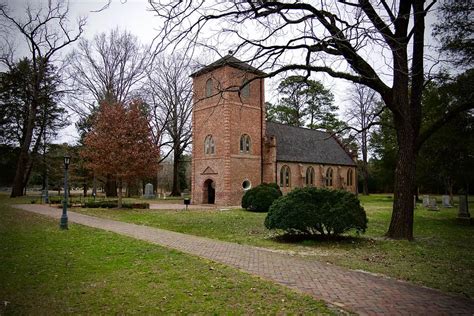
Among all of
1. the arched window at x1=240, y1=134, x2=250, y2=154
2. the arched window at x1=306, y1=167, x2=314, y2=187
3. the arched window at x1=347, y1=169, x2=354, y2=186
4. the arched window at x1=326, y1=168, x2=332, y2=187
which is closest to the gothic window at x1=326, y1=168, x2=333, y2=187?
the arched window at x1=326, y1=168, x2=332, y2=187

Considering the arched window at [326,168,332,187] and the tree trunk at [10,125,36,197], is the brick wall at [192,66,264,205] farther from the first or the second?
the tree trunk at [10,125,36,197]

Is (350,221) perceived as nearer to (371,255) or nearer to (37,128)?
(371,255)

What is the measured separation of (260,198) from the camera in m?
24.1

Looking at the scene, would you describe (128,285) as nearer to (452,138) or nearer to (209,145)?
(452,138)

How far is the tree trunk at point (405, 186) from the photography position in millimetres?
11938

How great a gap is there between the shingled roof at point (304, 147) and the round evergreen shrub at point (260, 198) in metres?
8.48

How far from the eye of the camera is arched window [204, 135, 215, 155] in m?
30.4

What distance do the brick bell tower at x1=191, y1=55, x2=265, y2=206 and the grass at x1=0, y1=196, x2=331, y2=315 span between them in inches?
767

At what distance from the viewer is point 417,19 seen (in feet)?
36.6

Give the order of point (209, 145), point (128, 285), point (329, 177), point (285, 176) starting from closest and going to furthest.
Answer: point (128, 285) → point (209, 145) → point (285, 176) → point (329, 177)

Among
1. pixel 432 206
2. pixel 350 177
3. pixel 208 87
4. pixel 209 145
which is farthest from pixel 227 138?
pixel 350 177

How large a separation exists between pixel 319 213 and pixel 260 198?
13.1m

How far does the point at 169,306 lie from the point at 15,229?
11.0 m

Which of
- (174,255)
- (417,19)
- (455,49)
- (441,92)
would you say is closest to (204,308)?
(174,255)
